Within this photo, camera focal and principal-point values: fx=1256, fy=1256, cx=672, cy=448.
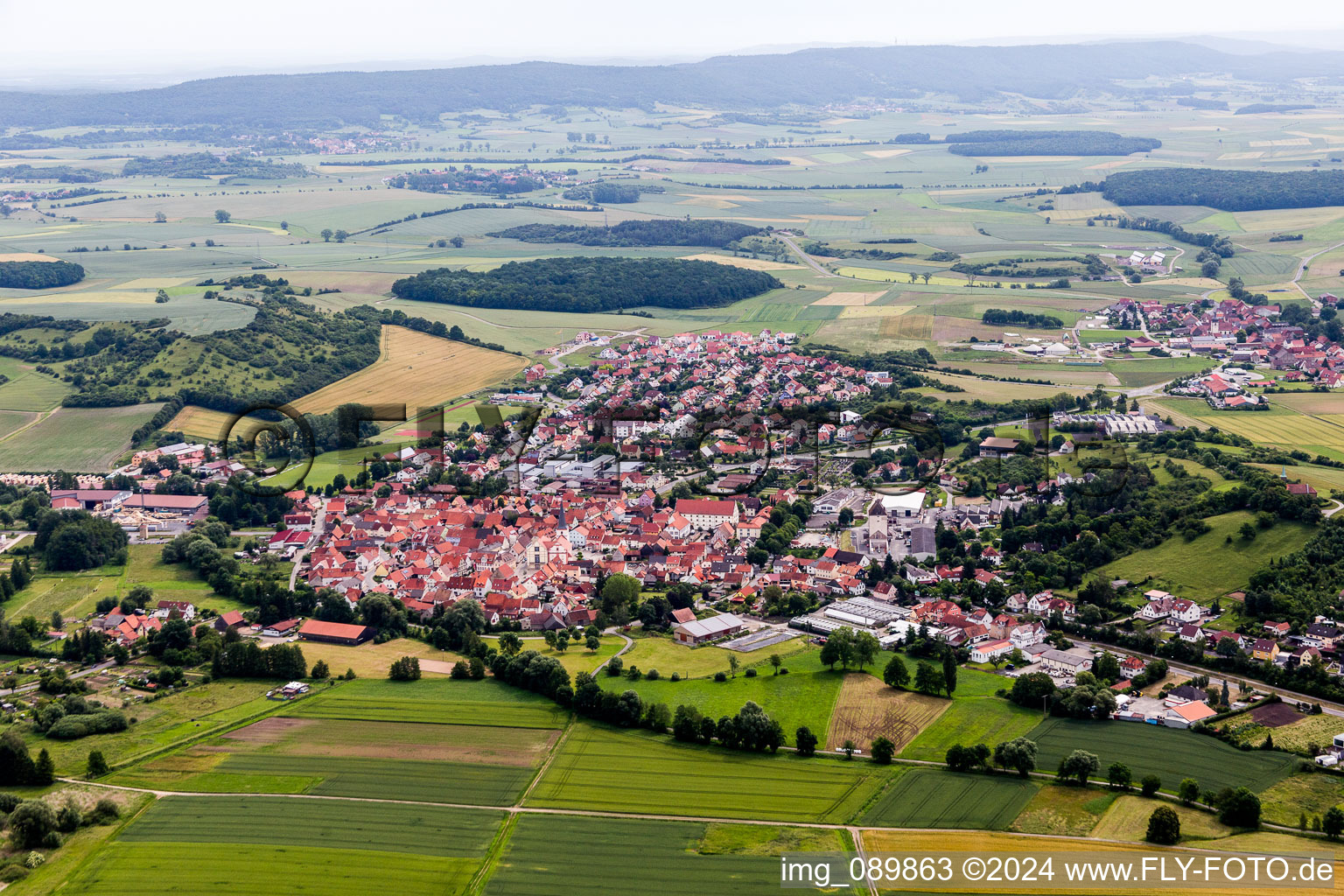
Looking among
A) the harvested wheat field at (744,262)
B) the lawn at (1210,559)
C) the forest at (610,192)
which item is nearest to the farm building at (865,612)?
the lawn at (1210,559)

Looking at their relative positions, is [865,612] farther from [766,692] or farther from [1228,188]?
[1228,188]

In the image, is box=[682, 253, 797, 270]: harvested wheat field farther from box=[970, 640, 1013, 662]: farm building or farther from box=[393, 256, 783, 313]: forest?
box=[970, 640, 1013, 662]: farm building

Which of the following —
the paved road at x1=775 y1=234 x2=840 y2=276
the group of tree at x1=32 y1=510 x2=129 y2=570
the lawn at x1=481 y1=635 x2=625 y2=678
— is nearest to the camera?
the lawn at x1=481 y1=635 x2=625 y2=678

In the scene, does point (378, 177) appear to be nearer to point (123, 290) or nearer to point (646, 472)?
point (123, 290)

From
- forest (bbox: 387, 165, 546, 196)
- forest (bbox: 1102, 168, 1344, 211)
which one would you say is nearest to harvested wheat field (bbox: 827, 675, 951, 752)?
forest (bbox: 1102, 168, 1344, 211)

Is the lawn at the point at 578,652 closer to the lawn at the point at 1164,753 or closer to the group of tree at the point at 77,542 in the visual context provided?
the lawn at the point at 1164,753

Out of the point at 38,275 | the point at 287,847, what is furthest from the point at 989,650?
the point at 38,275
